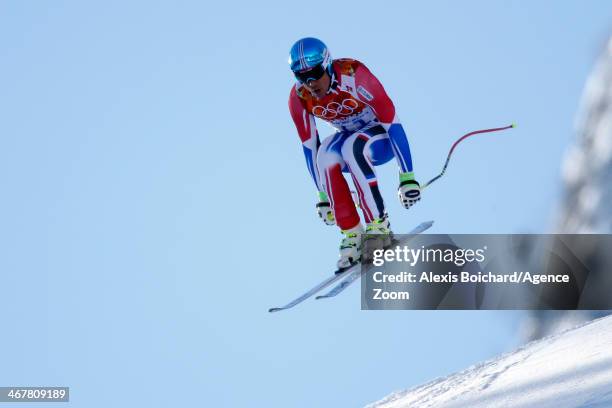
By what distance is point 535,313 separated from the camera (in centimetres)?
2303

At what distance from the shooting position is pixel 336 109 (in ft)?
37.9

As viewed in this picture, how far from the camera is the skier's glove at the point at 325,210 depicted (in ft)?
40.2

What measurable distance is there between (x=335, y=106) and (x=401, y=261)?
2.02 metres

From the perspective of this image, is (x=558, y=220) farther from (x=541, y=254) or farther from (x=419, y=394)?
(x=419, y=394)

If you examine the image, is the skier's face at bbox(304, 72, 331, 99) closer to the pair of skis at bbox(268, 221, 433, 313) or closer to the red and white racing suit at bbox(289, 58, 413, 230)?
the red and white racing suit at bbox(289, 58, 413, 230)

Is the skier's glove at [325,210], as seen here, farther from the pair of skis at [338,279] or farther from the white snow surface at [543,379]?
the white snow surface at [543,379]

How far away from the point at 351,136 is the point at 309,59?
47.4 inches

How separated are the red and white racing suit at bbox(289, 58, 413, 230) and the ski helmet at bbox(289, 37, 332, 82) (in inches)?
9.2

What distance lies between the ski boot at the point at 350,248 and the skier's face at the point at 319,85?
5.31 feet

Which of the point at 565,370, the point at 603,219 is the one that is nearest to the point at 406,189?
the point at 565,370

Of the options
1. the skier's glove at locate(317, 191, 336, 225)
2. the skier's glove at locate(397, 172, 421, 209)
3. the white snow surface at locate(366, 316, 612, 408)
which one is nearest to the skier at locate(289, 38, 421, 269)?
the skier's glove at locate(397, 172, 421, 209)

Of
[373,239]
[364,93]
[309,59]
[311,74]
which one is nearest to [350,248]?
[373,239]

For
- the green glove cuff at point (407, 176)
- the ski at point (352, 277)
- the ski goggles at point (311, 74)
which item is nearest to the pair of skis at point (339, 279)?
the ski at point (352, 277)

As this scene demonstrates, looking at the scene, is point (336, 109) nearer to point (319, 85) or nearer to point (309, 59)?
point (319, 85)
